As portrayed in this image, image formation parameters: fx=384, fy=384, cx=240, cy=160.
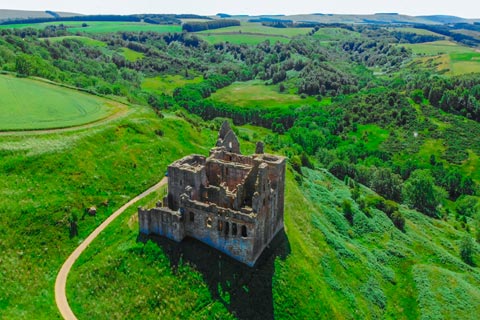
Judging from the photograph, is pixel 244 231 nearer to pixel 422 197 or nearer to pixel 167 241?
pixel 167 241

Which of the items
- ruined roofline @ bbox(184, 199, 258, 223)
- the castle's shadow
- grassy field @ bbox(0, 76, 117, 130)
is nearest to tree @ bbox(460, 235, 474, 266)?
the castle's shadow

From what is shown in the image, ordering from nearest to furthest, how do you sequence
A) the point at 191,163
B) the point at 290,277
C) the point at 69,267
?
1. the point at 290,277
2. the point at 69,267
3. the point at 191,163

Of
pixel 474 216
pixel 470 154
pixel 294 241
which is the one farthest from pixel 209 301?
pixel 470 154

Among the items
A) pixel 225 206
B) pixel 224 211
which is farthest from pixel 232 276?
pixel 225 206

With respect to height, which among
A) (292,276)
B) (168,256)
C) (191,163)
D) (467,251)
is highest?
(191,163)

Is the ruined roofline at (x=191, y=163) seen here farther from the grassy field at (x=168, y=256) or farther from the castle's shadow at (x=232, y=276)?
the grassy field at (x=168, y=256)

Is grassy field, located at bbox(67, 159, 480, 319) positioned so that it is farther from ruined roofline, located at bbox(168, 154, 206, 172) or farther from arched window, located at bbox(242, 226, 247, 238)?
ruined roofline, located at bbox(168, 154, 206, 172)
